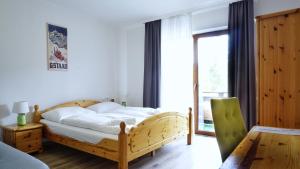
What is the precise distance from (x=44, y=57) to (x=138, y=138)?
233cm

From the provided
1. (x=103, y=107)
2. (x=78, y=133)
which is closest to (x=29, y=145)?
(x=78, y=133)

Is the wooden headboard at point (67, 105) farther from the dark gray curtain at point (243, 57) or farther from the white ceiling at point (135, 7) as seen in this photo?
the dark gray curtain at point (243, 57)

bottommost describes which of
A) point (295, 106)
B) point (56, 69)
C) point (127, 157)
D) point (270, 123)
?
point (127, 157)

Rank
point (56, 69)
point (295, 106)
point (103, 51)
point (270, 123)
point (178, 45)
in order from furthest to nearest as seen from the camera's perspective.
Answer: point (103, 51), point (178, 45), point (56, 69), point (270, 123), point (295, 106)

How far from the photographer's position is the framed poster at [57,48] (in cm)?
375

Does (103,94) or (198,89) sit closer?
(198,89)

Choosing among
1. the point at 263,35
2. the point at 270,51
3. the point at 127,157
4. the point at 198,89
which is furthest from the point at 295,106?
the point at 198,89

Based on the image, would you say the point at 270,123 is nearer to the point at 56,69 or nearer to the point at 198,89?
the point at 198,89

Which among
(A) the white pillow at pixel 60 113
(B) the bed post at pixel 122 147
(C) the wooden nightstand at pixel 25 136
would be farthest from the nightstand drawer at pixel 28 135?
(B) the bed post at pixel 122 147

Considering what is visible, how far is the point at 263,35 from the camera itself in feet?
7.36

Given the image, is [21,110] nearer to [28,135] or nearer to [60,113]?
[28,135]

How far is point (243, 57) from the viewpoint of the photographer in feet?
11.4

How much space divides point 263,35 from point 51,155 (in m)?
3.30

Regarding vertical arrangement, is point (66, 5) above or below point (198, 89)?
above
